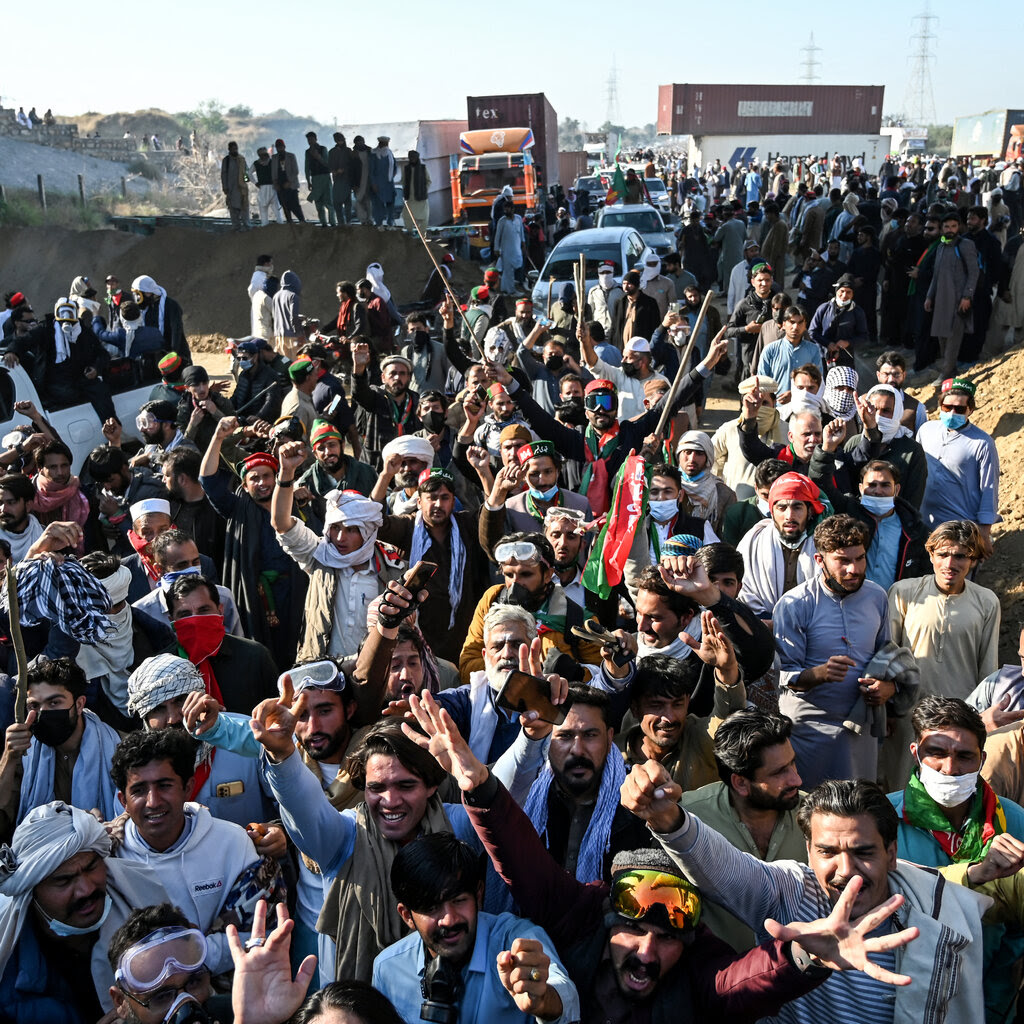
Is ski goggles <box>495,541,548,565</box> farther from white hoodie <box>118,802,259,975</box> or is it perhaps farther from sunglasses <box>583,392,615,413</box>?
sunglasses <box>583,392,615,413</box>

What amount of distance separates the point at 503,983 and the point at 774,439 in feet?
18.4

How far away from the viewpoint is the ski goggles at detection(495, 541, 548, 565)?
444cm

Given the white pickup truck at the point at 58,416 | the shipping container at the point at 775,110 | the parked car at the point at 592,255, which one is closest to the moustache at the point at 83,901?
the white pickup truck at the point at 58,416

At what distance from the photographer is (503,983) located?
8.47 feet

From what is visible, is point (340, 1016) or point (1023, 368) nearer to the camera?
point (340, 1016)

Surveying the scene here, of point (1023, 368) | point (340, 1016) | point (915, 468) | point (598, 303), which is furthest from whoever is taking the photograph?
point (598, 303)

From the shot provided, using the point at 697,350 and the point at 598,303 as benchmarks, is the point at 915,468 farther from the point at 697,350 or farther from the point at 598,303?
the point at 598,303

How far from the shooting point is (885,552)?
554cm

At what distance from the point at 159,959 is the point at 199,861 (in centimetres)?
54

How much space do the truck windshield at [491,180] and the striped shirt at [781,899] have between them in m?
22.3

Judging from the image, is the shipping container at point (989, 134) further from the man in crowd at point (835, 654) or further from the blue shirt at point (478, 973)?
the blue shirt at point (478, 973)

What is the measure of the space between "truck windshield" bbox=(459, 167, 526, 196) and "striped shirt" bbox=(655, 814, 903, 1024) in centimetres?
2228

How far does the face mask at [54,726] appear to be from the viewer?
3.75 metres

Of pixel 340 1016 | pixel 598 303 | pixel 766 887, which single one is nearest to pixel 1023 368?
pixel 598 303
